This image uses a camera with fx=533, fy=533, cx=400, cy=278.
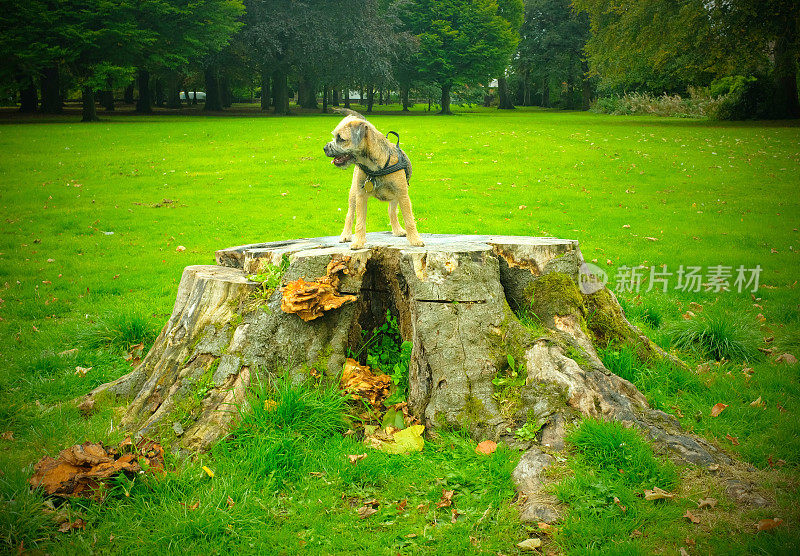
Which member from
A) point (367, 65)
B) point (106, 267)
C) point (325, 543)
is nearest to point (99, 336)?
point (106, 267)

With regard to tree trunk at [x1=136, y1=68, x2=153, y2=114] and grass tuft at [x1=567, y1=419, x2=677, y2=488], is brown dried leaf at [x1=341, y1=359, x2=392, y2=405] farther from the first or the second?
tree trunk at [x1=136, y1=68, x2=153, y2=114]

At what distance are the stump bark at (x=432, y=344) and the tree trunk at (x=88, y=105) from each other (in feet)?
109

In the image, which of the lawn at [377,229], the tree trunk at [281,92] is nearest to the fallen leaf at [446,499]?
the lawn at [377,229]

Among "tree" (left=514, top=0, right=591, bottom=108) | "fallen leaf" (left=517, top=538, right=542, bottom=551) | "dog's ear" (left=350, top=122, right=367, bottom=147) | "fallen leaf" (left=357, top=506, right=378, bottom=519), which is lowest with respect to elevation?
"fallen leaf" (left=357, top=506, right=378, bottom=519)

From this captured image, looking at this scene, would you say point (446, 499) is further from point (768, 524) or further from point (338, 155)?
point (338, 155)

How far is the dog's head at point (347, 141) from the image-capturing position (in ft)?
15.1

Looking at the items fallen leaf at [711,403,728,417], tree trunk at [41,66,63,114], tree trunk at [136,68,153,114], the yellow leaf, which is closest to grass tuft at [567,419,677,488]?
the yellow leaf

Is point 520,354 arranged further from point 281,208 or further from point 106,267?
point 281,208

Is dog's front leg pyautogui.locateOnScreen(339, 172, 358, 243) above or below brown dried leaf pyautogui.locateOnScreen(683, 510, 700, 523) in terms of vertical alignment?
above

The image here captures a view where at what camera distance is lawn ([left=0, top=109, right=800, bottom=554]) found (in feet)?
11.4

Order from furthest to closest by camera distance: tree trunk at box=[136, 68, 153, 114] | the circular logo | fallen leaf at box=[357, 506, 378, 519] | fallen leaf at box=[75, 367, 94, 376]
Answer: tree trunk at box=[136, 68, 153, 114], fallen leaf at box=[75, 367, 94, 376], the circular logo, fallen leaf at box=[357, 506, 378, 519]

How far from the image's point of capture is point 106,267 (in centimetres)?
992

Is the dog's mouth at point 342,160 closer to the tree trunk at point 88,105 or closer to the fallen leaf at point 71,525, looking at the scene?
the fallen leaf at point 71,525

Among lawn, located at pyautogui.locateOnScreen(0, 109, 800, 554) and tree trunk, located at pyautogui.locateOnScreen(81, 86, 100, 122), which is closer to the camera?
lawn, located at pyautogui.locateOnScreen(0, 109, 800, 554)
